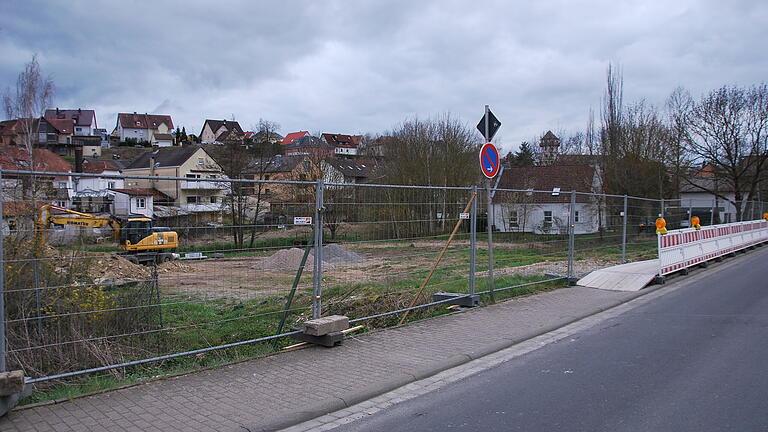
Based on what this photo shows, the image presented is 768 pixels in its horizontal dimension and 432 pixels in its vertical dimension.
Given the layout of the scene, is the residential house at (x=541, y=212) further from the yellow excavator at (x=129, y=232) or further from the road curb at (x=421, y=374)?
the yellow excavator at (x=129, y=232)

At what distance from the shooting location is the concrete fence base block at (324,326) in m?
7.04

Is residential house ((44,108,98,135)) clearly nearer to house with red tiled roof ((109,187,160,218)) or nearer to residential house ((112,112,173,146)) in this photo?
residential house ((112,112,173,146))

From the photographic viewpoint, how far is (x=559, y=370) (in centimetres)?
649

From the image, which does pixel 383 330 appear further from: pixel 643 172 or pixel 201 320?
pixel 643 172

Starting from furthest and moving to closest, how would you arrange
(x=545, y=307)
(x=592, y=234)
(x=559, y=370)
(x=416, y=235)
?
(x=592, y=234) → (x=545, y=307) → (x=416, y=235) → (x=559, y=370)

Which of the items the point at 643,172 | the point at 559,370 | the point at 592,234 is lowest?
the point at 559,370

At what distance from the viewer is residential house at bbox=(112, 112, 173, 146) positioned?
122m

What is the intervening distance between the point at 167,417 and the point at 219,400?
1.81ft

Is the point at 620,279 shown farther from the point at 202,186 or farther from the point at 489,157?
the point at 202,186

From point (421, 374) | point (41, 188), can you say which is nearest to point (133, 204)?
point (41, 188)

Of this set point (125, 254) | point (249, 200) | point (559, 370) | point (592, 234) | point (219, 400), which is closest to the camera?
point (219, 400)

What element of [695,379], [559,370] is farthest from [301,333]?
[695,379]

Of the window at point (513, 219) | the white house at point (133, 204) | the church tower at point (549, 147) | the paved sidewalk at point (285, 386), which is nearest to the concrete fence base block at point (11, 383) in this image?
the paved sidewalk at point (285, 386)

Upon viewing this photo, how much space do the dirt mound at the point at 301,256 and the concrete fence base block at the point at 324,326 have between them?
75cm
